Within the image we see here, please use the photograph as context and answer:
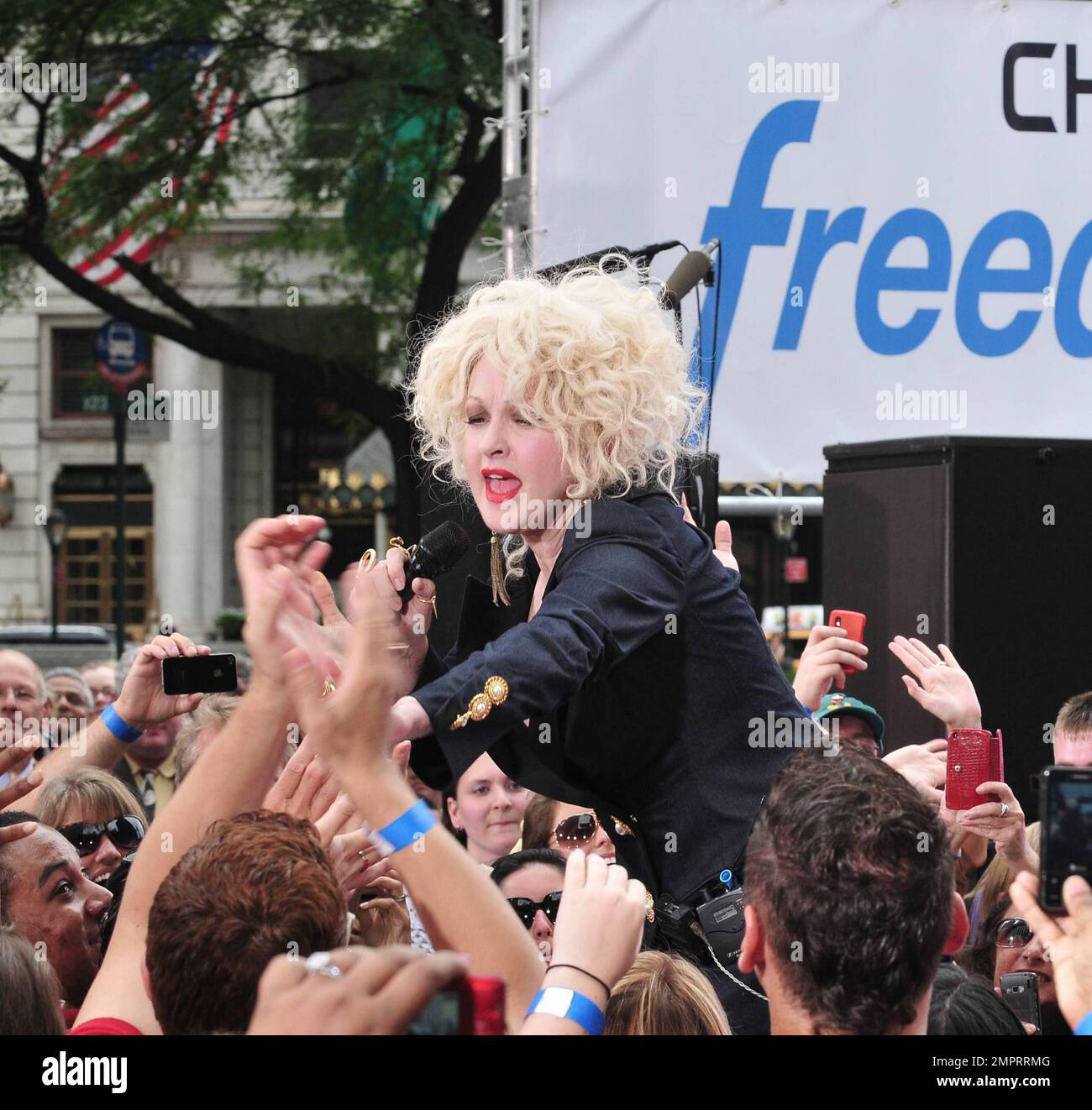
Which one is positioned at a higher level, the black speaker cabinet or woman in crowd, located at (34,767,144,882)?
the black speaker cabinet

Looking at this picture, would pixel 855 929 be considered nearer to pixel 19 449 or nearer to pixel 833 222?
pixel 833 222

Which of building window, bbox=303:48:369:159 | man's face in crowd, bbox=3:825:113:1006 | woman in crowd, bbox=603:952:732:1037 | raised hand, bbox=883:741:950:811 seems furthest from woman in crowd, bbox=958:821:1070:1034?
building window, bbox=303:48:369:159

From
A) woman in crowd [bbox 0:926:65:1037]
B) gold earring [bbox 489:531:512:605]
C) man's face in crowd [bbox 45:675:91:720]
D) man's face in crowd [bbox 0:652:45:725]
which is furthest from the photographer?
man's face in crowd [bbox 45:675:91:720]

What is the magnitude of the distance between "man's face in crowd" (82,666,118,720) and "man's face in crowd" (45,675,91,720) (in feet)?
2.00

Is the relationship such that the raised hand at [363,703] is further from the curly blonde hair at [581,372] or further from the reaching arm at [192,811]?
the curly blonde hair at [581,372]

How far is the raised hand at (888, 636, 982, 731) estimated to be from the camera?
3457 mm

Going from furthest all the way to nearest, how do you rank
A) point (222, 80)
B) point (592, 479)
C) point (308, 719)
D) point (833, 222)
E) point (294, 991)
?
point (222, 80), point (833, 222), point (592, 479), point (308, 719), point (294, 991)

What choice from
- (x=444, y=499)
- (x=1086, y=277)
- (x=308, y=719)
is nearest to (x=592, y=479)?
(x=308, y=719)

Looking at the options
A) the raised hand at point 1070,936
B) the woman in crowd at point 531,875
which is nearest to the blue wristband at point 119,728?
the woman in crowd at point 531,875

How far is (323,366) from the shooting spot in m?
12.1

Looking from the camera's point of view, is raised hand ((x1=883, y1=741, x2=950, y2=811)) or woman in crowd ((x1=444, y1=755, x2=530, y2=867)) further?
woman in crowd ((x1=444, y1=755, x2=530, y2=867))

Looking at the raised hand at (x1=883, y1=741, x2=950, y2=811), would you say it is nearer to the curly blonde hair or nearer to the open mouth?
the curly blonde hair

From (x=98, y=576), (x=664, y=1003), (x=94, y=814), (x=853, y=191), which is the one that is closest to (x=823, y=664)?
(x=664, y=1003)

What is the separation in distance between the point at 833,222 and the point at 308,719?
4.79 m
